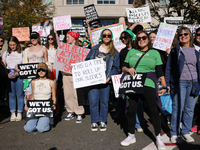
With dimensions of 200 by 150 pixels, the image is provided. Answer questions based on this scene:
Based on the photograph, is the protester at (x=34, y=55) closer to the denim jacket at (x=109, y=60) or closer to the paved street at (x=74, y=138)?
the paved street at (x=74, y=138)

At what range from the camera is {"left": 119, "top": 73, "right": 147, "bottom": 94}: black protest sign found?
132 inches

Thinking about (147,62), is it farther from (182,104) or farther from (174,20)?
(174,20)

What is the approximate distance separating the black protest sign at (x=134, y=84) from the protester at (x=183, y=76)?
0.72m

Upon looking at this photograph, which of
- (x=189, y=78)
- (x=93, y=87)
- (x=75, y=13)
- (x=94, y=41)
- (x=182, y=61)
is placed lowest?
(x=93, y=87)

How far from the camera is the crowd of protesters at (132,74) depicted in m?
3.48

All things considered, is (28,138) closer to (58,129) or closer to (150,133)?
(58,129)

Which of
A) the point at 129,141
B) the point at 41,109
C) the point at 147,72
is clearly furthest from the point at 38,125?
the point at 147,72

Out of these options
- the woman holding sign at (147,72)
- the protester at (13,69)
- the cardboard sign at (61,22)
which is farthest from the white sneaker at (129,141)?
the cardboard sign at (61,22)

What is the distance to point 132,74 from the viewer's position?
339 cm

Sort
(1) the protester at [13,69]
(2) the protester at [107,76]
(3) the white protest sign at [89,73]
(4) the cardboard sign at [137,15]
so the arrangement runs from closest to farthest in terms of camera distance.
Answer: (3) the white protest sign at [89,73]
(2) the protester at [107,76]
(1) the protester at [13,69]
(4) the cardboard sign at [137,15]

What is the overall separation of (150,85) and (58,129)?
228cm

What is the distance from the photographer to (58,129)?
4473 mm

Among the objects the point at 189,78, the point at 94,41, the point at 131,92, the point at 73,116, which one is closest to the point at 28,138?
the point at 73,116

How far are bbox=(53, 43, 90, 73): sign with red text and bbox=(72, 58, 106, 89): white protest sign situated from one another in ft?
1.69
